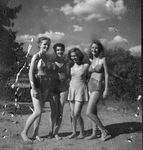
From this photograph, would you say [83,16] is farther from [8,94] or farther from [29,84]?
[8,94]

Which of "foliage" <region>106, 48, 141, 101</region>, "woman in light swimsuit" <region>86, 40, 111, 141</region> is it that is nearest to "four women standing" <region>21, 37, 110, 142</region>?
"woman in light swimsuit" <region>86, 40, 111, 141</region>

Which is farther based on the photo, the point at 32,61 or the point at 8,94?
the point at 8,94

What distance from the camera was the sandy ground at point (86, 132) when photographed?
7.88 ft

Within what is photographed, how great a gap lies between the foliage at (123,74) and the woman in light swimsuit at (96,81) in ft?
0.28

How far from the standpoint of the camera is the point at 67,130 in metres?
2.39

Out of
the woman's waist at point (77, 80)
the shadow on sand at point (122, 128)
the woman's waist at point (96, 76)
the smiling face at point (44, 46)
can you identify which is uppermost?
the smiling face at point (44, 46)

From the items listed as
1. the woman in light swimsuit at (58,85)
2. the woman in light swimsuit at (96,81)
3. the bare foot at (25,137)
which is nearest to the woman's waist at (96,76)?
the woman in light swimsuit at (96,81)

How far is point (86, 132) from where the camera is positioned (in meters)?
2.41

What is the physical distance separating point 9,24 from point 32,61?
0.50 metres

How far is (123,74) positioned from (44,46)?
0.83 meters

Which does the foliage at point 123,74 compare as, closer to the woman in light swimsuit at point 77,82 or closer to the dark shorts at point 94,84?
the dark shorts at point 94,84

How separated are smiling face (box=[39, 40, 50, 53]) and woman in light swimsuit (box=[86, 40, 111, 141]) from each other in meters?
0.43

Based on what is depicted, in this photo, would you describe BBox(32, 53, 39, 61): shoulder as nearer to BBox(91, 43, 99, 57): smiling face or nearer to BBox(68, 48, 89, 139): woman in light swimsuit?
BBox(68, 48, 89, 139): woman in light swimsuit

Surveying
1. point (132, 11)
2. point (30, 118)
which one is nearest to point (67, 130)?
point (30, 118)
